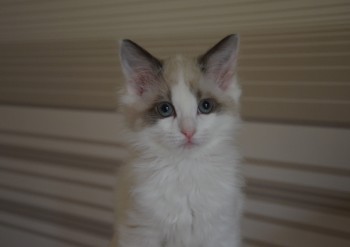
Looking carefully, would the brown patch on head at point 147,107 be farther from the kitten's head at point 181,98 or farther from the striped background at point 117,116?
the striped background at point 117,116

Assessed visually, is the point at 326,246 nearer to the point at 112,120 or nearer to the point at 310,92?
the point at 310,92

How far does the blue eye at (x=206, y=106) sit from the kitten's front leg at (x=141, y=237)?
0.27m

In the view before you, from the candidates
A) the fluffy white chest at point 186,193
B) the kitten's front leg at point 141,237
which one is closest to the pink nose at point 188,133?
the fluffy white chest at point 186,193

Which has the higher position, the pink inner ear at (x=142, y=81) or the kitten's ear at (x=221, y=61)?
the kitten's ear at (x=221, y=61)

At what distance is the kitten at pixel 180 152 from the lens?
84 cm

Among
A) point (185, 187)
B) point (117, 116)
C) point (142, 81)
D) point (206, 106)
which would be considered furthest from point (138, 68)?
point (117, 116)

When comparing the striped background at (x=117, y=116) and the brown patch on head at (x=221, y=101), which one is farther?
the striped background at (x=117, y=116)

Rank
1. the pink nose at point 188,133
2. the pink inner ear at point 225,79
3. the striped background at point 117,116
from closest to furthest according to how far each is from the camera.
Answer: the pink nose at point 188,133
the pink inner ear at point 225,79
the striped background at point 117,116

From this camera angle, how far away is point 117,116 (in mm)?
1334

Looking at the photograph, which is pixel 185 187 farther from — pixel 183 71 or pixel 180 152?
pixel 183 71

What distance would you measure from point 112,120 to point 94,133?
9cm

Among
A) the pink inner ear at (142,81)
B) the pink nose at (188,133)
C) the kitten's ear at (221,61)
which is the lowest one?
the pink nose at (188,133)

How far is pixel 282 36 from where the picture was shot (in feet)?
3.51

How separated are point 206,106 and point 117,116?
55 centimetres
